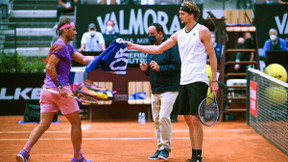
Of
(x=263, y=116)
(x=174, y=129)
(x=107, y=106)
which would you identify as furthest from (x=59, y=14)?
(x=263, y=116)

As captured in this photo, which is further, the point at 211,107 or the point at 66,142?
the point at 66,142

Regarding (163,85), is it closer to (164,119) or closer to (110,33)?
(164,119)

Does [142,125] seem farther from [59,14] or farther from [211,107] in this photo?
[59,14]

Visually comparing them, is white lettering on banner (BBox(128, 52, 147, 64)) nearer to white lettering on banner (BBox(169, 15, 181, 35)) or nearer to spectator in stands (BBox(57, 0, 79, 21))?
white lettering on banner (BBox(169, 15, 181, 35))

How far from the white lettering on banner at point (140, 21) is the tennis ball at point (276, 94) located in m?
5.11

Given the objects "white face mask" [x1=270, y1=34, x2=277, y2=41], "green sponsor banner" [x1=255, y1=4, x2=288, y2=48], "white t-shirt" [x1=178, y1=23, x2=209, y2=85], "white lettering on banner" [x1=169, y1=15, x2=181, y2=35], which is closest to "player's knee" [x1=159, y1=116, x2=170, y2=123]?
"white t-shirt" [x1=178, y1=23, x2=209, y2=85]

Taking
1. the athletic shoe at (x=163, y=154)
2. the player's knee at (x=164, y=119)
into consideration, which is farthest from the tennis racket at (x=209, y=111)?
the athletic shoe at (x=163, y=154)

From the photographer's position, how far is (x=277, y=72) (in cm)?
1202

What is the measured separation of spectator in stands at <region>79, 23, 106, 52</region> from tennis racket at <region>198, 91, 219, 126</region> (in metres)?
7.56

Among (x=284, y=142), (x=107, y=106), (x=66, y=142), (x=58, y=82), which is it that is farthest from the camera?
(x=107, y=106)

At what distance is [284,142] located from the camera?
24.3 feet

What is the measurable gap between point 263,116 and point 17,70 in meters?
7.88

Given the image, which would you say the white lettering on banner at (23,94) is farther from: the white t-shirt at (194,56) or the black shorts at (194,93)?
the white t-shirt at (194,56)

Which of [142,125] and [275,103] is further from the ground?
[275,103]
